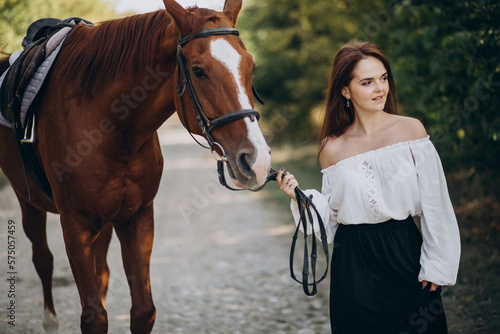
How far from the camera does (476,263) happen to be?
4855 mm

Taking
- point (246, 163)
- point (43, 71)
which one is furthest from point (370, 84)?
point (43, 71)

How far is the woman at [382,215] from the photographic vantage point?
2223mm

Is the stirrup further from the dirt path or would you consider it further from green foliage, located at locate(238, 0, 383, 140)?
green foliage, located at locate(238, 0, 383, 140)

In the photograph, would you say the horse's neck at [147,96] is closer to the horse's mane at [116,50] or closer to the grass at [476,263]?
the horse's mane at [116,50]

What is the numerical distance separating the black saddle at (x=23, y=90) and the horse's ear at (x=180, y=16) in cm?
108

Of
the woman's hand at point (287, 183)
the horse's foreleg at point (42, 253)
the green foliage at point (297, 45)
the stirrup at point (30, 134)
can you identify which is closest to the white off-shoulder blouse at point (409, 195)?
the woman's hand at point (287, 183)

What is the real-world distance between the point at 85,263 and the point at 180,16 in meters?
1.55

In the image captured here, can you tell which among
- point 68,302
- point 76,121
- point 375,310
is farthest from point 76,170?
point 68,302

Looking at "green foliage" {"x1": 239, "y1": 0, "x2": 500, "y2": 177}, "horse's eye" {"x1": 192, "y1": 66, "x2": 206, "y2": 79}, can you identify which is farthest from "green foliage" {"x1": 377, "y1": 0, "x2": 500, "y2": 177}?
"horse's eye" {"x1": 192, "y1": 66, "x2": 206, "y2": 79}

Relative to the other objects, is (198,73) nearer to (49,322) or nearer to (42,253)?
(42,253)

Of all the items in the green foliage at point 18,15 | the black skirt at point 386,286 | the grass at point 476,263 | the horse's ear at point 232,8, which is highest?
the green foliage at point 18,15

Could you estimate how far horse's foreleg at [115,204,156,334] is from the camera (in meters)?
2.86

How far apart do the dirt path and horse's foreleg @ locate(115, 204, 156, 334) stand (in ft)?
3.89

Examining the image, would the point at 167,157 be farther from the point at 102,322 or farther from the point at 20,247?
the point at 102,322
